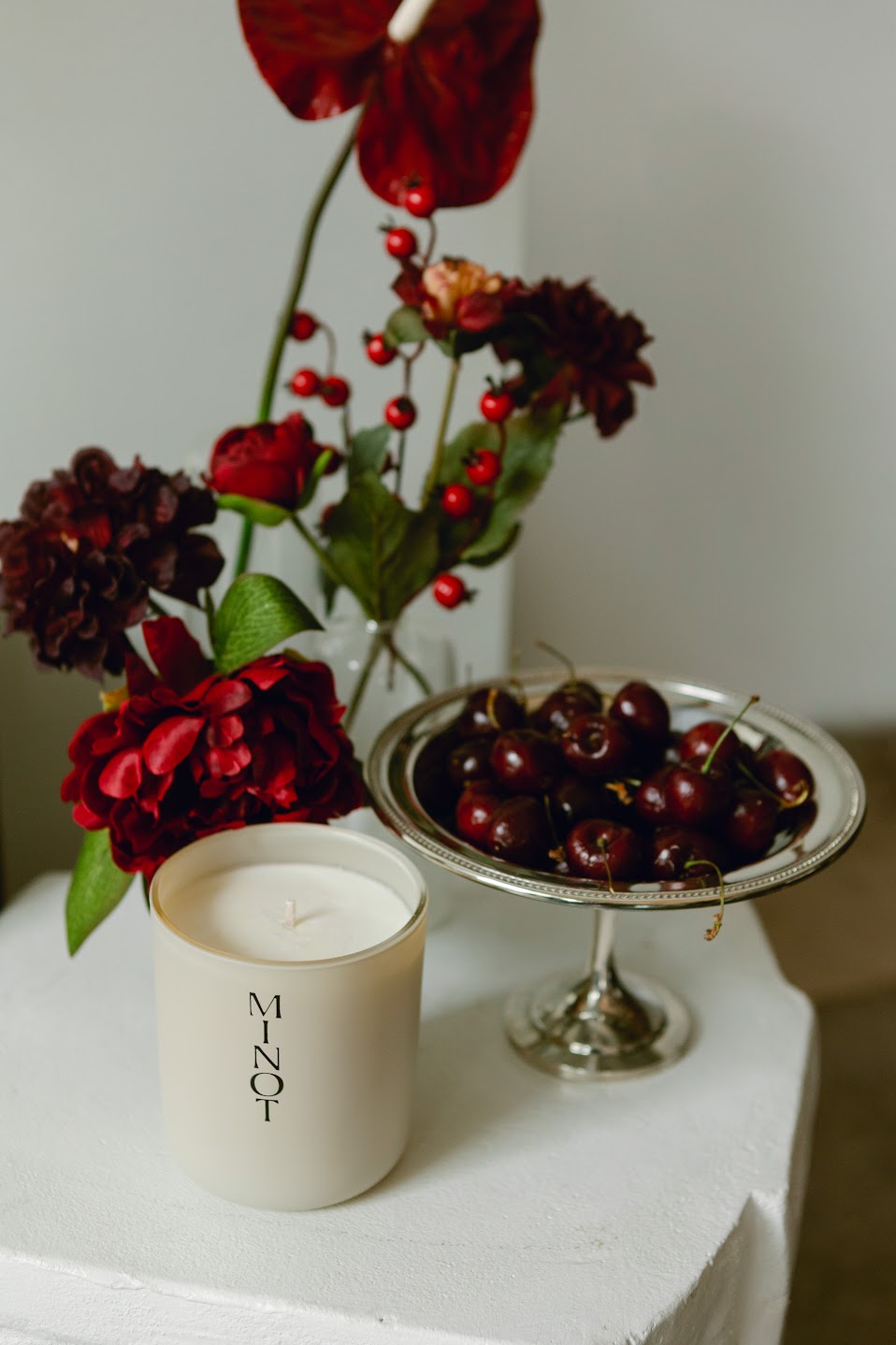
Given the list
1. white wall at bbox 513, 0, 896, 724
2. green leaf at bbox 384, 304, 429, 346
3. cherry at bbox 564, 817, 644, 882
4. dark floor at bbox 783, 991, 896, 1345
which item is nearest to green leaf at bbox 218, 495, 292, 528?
green leaf at bbox 384, 304, 429, 346

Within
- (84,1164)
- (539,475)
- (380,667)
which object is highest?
(539,475)

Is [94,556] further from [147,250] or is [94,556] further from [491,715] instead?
[147,250]

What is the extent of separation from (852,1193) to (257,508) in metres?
0.87

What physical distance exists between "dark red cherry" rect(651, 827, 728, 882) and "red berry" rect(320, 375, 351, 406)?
284mm

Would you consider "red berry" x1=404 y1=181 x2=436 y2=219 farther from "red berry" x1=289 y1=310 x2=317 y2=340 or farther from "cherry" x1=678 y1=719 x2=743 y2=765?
"cherry" x1=678 y1=719 x2=743 y2=765

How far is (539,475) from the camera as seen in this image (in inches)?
25.2

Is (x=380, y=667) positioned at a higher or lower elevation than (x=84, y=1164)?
higher

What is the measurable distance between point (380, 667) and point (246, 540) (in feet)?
0.34

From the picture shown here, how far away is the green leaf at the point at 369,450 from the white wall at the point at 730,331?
1.31 feet

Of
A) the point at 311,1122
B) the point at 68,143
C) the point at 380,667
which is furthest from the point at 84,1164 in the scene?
the point at 68,143

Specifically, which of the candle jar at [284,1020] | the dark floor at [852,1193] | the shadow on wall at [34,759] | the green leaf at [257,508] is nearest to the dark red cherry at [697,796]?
the candle jar at [284,1020]

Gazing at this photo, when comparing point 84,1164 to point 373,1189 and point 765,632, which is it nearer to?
point 373,1189

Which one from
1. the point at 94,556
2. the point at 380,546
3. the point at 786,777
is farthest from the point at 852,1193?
the point at 94,556

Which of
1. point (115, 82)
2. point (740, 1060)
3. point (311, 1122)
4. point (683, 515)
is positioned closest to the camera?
point (311, 1122)
